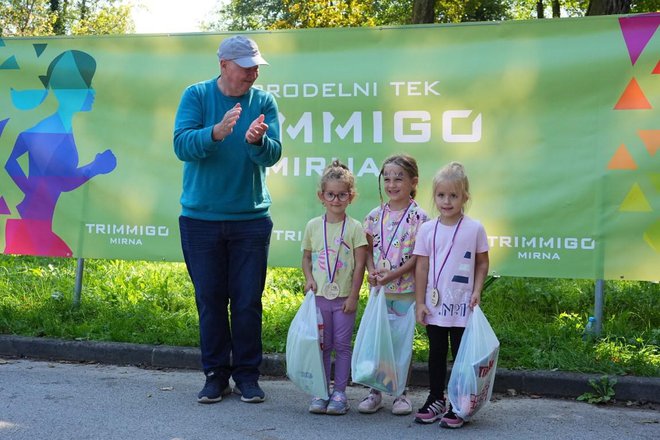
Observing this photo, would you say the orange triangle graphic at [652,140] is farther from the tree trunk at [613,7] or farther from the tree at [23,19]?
the tree at [23,19]

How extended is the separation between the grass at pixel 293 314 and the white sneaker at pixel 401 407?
2.79 ft

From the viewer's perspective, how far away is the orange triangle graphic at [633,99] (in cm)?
547

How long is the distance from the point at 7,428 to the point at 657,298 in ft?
15.9

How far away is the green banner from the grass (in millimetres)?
487

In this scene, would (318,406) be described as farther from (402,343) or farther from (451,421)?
(451,421)

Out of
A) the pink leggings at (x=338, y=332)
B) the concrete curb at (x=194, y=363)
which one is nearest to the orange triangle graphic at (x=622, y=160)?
the concrete curb at (x=194, y=363)

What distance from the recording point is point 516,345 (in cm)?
566

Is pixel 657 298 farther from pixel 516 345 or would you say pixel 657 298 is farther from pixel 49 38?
pixel 49 38

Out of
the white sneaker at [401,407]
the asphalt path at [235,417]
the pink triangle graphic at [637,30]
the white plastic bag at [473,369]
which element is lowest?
the asphalt path at [235,417]

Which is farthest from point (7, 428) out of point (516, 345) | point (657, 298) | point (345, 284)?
point (657, 298)

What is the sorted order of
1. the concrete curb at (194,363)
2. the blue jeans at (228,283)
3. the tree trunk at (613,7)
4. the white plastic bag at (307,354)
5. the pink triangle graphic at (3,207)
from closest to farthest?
the white plastic bag at (307,354), the blue jeans at (228,283), the concrete curb at (194,363), the pink triangle graphic at (3,207), the tree trunk at (613,7)

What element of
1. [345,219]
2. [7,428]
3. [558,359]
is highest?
[345,219]

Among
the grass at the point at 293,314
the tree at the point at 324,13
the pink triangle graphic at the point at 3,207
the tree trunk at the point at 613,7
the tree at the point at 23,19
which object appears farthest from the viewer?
the tree at the point at 23,19

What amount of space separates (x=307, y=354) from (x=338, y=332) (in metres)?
0.24
